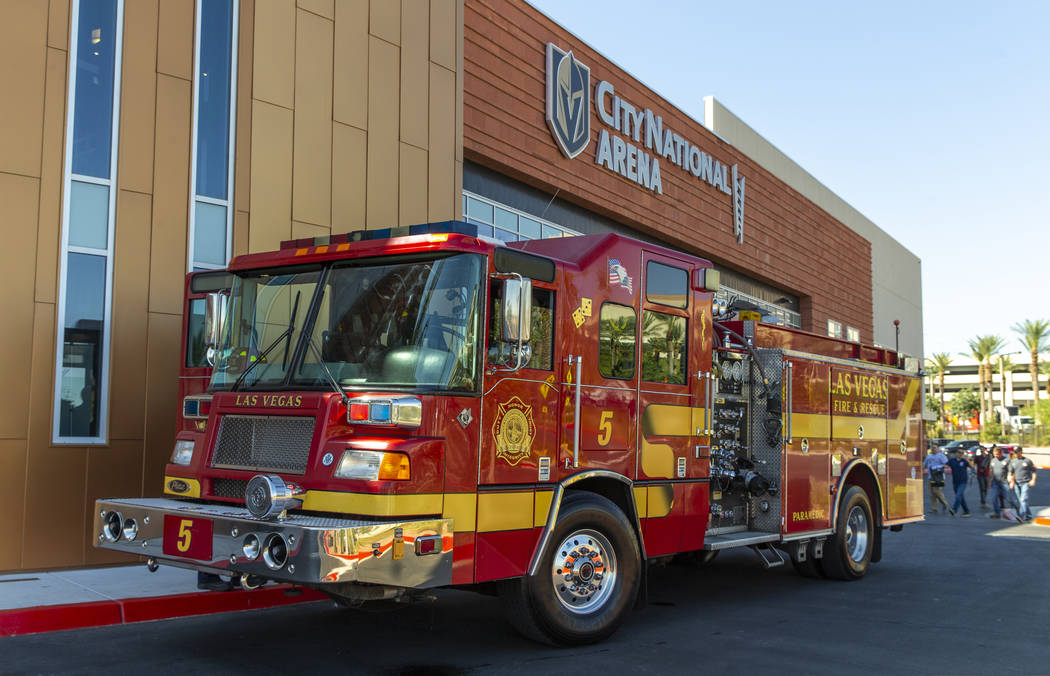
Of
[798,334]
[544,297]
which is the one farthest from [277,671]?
[798,334]

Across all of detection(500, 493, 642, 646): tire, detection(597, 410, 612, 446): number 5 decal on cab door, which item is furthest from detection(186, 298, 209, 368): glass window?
detection(500, 493, 642, 646): tire

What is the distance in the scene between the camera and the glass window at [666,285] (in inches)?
297

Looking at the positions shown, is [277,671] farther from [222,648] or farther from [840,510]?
[840,510]

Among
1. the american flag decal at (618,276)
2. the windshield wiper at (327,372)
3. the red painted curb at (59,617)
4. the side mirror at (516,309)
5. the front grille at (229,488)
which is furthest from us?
the american flag decal at (618,276)

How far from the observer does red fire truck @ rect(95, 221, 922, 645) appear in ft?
18.1

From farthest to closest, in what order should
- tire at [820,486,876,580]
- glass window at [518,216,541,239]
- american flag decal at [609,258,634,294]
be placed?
glass window at [518,216,541,239]
tire at [820,486,876,580]
american flag decal at [609,258,634,294]

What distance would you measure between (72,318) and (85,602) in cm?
375

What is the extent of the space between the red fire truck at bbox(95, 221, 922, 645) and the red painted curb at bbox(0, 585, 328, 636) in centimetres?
106

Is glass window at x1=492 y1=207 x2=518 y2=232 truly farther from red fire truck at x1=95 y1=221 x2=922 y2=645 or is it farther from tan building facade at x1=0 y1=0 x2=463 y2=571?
red fire truck at x1=95 y1=221 x2=922 y2=645

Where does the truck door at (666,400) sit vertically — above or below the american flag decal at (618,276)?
below

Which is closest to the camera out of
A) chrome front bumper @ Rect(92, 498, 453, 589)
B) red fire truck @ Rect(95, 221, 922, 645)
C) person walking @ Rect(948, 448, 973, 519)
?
chrome front bumper @ Rect(92, 498, 453, 589)

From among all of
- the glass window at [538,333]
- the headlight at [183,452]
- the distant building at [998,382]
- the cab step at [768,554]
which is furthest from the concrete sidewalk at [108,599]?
the distant building at [998,382]

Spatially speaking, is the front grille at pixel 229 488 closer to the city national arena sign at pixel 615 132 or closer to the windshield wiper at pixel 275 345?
the windshield wiper at pixel 275 345

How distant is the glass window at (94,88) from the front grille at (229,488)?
5.57m
